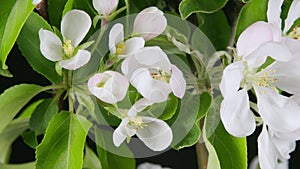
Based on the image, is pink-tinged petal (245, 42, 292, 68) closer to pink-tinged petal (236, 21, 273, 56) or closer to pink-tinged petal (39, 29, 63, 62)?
pink-tinged petal (236, 21, 273, 56)

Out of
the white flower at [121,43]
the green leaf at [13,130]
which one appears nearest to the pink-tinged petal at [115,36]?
the white flower at [121,43]

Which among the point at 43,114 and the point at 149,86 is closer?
the point at 149,86

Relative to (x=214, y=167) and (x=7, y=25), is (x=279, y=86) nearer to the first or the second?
(x=214, y=167)

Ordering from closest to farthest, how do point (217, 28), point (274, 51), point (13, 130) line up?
point (274, 51), point (217, 28), point (13, 130)

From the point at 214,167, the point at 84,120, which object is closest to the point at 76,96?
the point at 84,120

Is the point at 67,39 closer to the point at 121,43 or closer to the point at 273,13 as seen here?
the point at 121,43

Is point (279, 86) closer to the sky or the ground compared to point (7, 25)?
closer to the ground

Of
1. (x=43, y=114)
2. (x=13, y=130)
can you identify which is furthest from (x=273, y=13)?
(x=13, y=130)
